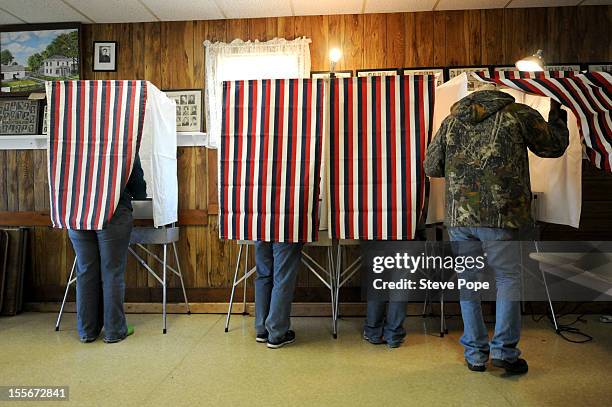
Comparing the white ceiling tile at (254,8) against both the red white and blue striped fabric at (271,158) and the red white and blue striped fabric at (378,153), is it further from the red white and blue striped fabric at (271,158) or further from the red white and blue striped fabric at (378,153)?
the red white and blue striped fabric at (378,153)

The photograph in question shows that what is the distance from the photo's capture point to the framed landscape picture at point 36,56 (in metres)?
3.82

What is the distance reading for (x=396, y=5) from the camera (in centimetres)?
354

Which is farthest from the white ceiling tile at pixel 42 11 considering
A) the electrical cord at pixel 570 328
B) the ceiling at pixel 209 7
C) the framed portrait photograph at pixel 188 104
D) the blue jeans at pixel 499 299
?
the electrical cord at pixel 570 328

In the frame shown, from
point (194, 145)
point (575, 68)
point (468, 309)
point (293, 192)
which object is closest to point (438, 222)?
point (468, 309)

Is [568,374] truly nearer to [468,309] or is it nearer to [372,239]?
[468,309]

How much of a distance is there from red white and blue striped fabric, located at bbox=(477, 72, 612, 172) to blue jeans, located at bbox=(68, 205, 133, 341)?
251 cm

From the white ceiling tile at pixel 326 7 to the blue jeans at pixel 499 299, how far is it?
6.86 feet

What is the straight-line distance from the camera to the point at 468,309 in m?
2.34

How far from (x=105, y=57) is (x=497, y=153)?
327 cm

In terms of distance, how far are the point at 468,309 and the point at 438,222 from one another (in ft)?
2.42

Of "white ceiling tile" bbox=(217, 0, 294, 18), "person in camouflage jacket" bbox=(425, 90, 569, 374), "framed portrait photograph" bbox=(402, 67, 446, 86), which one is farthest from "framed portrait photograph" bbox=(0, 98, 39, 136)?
"person in camouflage jacket" bbox=(425, 90, 569, 374)

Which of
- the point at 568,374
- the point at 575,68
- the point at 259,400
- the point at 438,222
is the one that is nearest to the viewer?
the point at 259,400

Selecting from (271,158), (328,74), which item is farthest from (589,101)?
(328,74)

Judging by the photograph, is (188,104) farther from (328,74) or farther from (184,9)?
(328,74)
